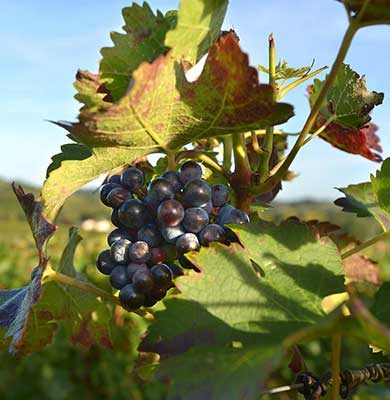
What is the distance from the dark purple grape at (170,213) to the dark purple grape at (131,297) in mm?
100

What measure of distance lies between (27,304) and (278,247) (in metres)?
0.34

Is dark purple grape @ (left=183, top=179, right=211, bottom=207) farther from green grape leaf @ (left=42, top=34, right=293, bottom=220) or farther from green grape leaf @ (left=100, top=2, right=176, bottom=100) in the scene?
green grape leaf @ (left=100, top=2, right=176, bottom=100)

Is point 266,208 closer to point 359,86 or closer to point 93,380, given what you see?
point 359,86

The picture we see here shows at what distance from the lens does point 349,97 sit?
104cm

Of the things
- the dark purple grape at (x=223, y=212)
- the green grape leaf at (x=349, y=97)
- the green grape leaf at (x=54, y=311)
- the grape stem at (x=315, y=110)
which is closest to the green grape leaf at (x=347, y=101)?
the green grape leaf at (x=349, y=97)

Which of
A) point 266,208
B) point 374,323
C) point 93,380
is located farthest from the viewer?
point 93,380

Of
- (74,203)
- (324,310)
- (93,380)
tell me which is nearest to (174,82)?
(324,310)

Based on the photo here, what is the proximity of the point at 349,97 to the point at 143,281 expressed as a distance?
1.49ft

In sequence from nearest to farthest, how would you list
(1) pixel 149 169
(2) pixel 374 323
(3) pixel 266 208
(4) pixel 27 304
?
(2) pixel 374 323
(4) pixel 27 304
(3) pixel 266 208
(1) pixel 149 169

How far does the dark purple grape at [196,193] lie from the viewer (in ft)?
2.87

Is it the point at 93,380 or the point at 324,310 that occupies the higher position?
the point at 324,310

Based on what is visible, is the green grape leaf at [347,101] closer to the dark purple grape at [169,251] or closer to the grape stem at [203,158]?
the grape stem at [203,158]

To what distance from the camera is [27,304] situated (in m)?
0.86

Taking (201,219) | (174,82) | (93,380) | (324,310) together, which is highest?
(174,82)
